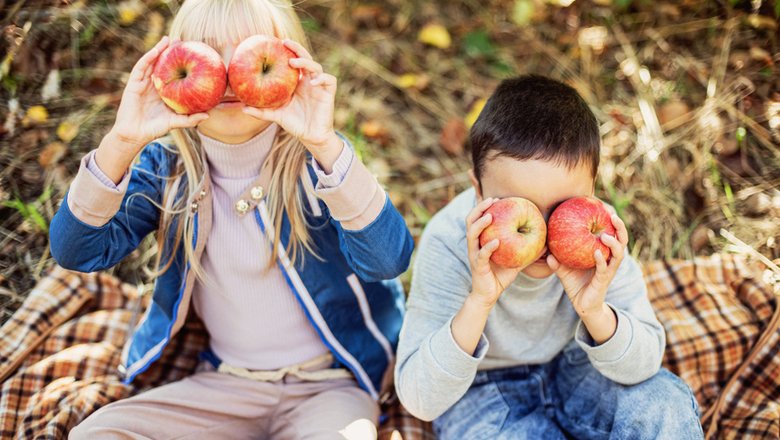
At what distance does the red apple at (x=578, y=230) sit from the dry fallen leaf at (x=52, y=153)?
2.35m

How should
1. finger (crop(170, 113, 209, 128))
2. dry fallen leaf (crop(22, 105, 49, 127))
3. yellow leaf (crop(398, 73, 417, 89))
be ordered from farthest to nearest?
1. yellow leaf (crop(398, 73, 417, 89))
2. dry fallen leaf (crop(22, 105, 49, 127))
3. finger (crop(170, 113, 209, 128))

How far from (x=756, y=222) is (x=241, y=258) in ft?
7.08

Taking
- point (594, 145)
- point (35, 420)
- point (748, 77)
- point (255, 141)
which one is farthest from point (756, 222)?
point (35, 420)

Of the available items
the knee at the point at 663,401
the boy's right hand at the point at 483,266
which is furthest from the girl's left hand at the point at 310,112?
the knee at the point at 663,401

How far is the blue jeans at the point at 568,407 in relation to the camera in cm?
199

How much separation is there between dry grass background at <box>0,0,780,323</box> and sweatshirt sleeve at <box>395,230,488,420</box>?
104cm

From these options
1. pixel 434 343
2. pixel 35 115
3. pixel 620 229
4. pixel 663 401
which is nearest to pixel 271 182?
pixel 434 343

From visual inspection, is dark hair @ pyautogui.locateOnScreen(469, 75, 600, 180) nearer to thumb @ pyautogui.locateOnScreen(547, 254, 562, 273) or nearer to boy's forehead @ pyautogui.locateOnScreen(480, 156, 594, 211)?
boy's forehead @ pyautogui.locateOnScreen(480, 156, 594, 211)

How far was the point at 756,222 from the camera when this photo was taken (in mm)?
2904

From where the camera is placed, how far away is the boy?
190cm

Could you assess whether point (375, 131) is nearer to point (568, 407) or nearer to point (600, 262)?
point (568, 407)

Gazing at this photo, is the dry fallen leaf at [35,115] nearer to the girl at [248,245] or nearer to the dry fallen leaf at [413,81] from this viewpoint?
the girl at [248,245]

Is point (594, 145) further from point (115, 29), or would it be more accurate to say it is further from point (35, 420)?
point (115, 29)

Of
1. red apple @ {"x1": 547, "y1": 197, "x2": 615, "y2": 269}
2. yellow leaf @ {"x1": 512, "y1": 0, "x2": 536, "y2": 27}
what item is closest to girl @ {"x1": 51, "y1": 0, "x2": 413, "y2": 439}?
red apple @ {"x1": 547, "y1": 197, "x2": 615, "y2": 269}
